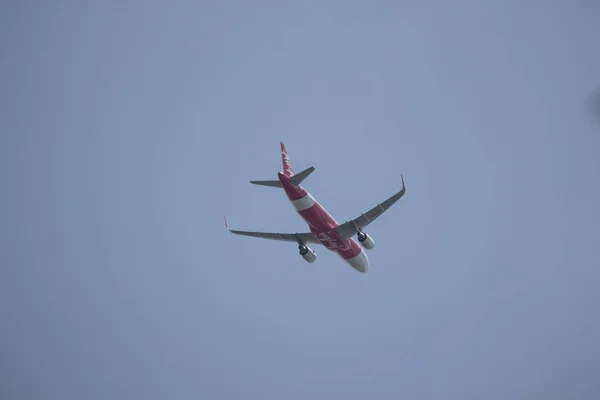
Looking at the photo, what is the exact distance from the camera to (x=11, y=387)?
12100cm

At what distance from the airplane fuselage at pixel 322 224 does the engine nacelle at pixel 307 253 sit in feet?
5.00

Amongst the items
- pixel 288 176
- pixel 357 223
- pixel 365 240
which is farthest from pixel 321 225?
pixel 288 176

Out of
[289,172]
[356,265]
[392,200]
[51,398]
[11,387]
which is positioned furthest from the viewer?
[11,387]

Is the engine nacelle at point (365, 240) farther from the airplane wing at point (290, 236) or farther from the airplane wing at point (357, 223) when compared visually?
the airplane wing at point (290, 236)

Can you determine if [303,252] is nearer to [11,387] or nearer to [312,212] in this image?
[312,212]

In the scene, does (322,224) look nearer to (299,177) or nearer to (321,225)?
(321,225)

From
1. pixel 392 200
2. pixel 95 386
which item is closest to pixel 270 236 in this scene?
pixel 392 200

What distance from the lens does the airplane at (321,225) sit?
4847cm

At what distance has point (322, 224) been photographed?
2066 inches

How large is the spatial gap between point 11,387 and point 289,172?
99431 mm

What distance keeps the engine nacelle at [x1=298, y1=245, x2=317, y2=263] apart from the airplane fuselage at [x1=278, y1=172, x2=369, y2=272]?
1525 millimetres

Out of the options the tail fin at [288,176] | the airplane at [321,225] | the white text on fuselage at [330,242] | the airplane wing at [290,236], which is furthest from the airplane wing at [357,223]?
the tail fin at [288,176]

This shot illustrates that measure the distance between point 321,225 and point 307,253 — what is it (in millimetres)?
5565

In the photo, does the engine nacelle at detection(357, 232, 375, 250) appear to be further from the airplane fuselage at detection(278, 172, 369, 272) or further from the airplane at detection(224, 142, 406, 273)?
the airplane fuselage at detection(278, 172, 369, 272)
